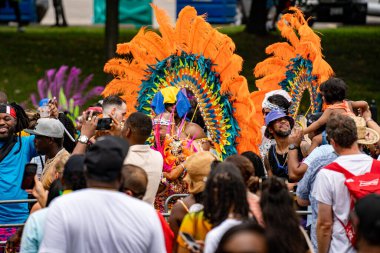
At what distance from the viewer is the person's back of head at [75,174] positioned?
5871 mm

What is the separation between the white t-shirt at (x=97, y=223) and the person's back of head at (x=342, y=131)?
6.27 feet

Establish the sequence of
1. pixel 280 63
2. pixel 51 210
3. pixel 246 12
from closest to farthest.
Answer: pixel 51 210
pixel 280 63
pixel 246 12

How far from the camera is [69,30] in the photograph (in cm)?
→ 2688

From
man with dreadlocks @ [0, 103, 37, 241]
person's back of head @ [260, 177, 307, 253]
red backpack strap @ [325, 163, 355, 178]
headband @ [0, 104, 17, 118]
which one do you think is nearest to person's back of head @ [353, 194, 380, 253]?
person's back of head @ [260, 177, 307, 253]

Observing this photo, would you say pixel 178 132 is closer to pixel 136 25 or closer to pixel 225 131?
pixel 225 131

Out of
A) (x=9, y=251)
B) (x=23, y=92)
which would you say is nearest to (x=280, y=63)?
(x=9, y=251)

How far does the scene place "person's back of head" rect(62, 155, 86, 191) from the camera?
19.3 feet

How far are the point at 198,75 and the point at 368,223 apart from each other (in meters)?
5.03

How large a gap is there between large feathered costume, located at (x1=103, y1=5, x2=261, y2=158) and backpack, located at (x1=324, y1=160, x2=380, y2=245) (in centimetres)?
274

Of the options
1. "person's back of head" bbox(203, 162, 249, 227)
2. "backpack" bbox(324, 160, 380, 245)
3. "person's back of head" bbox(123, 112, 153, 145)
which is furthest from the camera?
"person's back of head" bbox(123, 112, 153, 145)

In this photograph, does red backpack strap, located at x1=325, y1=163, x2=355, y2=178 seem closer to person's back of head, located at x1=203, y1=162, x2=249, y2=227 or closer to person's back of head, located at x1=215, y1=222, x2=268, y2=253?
person's back of head, located at x1=203, y1=162, x2=249, y2=227

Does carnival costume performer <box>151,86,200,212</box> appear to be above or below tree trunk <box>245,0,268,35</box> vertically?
above

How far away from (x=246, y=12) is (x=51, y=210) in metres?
24.5

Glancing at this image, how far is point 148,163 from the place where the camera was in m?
7.44
